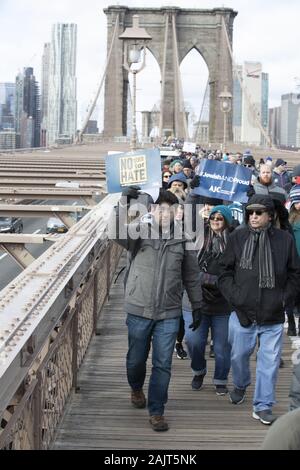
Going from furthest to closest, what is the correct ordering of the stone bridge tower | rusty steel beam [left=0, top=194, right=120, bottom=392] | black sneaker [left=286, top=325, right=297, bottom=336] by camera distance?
the stone bridge tower < black sneaker [left=286, top=325, right=297, bottom=336] < rusty steel beam [left=0, top=194, right=120, bottom=392]

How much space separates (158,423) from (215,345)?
1.05 meters

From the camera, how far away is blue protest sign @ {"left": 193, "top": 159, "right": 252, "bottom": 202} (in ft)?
24.0

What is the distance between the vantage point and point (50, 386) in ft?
14.4

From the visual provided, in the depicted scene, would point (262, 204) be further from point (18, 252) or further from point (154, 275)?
point (18, 252)

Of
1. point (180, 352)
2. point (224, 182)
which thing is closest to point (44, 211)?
point (224, 182)

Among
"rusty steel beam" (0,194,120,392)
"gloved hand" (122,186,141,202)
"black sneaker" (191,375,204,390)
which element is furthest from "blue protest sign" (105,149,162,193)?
"black sneaker" (191,375,204,390)

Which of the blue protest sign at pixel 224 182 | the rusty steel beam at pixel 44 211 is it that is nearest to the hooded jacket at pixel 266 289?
the blue protest sign at pixel 224 182

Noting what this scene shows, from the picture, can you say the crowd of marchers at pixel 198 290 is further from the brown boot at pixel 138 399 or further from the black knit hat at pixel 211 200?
the black knit hat at pixel 211 200

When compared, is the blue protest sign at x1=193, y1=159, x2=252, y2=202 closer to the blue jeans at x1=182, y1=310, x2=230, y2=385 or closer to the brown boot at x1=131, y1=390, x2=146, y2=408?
the blue jeans at x1=182, y1=310, x2=230, y2=385

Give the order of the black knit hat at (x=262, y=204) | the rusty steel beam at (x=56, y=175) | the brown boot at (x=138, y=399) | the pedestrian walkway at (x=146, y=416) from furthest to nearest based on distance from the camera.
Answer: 1. the rusty steel beam at (x=56, y=175)
2. the brown boot at (x=138, y=399)
3. the black knit hat at (x=262, y=204)
4. the pedestrian walkway at (x=146, y=416)

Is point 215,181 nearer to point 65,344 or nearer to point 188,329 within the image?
point 188,329

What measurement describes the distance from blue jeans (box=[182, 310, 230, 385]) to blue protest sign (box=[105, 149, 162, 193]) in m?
1.66

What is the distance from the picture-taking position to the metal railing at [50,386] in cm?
338

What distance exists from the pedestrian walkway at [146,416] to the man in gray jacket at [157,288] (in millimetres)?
181
